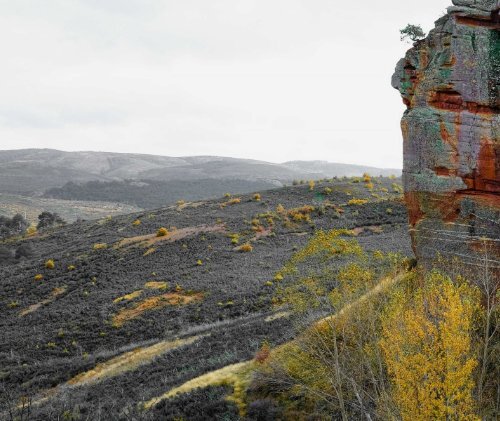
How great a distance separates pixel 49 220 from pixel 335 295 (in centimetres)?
9549

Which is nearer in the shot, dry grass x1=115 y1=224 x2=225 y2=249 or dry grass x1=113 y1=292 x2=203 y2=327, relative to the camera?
dry grass x1=113 y1=292 x2=203 y2=327

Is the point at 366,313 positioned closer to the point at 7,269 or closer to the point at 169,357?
the point at 169,357

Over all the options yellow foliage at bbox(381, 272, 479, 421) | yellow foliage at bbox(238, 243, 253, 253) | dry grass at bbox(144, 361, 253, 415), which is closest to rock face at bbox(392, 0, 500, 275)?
yellow foliage at bbox(381, 272, 479, 421)

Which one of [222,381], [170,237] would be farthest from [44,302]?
[222,381]

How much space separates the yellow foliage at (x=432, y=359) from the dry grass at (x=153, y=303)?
2988 cm

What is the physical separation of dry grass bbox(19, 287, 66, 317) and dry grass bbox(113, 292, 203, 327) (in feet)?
35.6

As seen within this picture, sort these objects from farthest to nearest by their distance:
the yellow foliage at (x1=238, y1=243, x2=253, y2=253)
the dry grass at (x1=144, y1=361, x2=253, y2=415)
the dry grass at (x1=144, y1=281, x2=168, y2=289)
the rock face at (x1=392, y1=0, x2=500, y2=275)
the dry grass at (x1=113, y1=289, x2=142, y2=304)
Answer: the yellow foliage at (x1=238, y1=243, x2=253, y2=253) → the dry grass at (x1=144, y1=281, x2=168, y2=289) → the dry grass at (x1=113, y1=289, x2=142, y2=304) → the dry grass at (x1=144, y1=361, x2=253, y2=415) → the rock face at (x1=392, y1=0, x2=500, y2=275)

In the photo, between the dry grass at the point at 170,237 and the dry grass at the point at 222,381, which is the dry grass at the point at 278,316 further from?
the dry grass at the point at 170,237

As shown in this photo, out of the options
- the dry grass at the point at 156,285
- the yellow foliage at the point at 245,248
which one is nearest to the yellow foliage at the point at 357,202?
the yellow foliage at the point at 245,248

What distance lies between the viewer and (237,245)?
59.1 m

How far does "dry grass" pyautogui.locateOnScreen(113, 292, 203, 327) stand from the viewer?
40.8m

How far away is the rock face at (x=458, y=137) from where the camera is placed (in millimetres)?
17266

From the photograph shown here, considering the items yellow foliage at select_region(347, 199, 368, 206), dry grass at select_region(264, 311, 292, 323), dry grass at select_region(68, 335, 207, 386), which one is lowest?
dry grass at select_region(68, 335, 207, 386)

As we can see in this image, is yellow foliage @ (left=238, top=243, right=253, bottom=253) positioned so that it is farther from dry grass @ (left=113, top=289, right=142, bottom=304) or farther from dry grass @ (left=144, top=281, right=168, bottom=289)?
dry grass @ (left=113, top=289, right=142, bottom=304)
